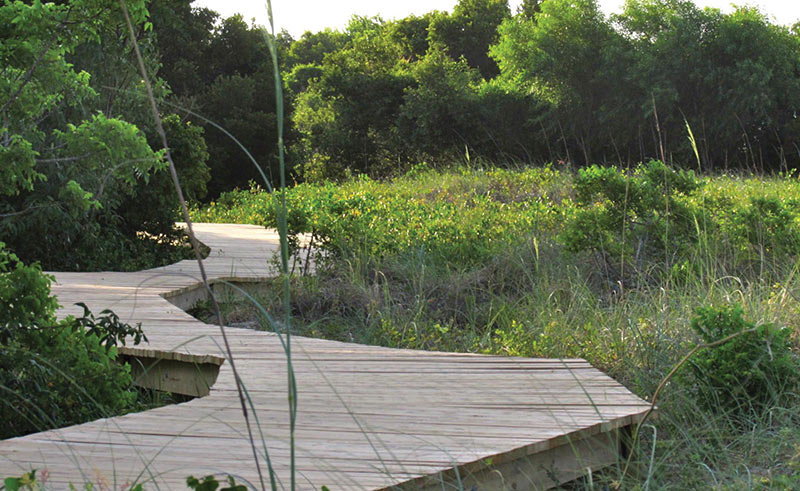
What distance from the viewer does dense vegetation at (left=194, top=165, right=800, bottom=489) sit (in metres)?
3.21

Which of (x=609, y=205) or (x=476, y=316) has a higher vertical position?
(x=609, y=205)

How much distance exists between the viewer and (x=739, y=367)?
338 cm

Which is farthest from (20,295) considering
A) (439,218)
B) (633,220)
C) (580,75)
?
(580,75)

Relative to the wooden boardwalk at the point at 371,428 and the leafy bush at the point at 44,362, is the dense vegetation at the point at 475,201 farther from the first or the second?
the wooden boardwalk at the point at 371,428

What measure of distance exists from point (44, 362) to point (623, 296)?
314 cm

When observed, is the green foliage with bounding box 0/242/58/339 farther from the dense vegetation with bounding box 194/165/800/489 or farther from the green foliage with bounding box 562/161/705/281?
the green foliage with bounding box 562/161/705/281

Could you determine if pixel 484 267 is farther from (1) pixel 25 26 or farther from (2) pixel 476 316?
(1) pixel 25 26

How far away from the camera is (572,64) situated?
1859cm

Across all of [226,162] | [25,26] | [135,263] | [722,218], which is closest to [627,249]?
[722,218]

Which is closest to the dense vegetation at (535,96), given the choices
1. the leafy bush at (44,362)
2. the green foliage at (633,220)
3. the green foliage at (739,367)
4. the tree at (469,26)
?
the tree at (469,26)

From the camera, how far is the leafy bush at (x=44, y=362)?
305 centimetres

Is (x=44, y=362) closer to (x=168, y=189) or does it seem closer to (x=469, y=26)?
(x=168, y=189)

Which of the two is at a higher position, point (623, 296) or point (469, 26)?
point (469, 26)

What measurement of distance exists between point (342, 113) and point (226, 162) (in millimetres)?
3646
